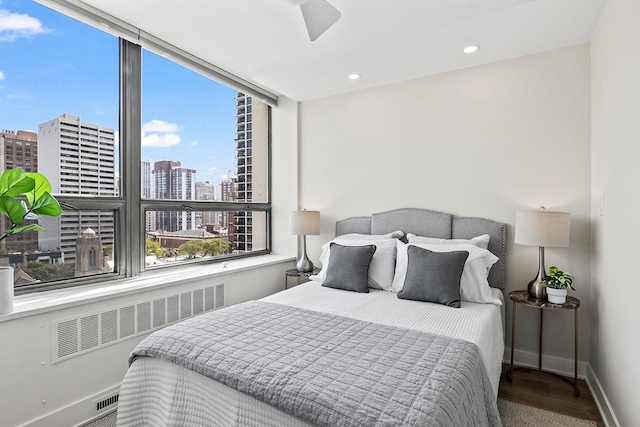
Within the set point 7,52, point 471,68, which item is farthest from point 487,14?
point 7,52

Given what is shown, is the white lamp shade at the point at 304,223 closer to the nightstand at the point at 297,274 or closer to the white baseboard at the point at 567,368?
the nightstand at the point at 297,274

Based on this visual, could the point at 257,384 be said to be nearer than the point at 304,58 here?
Yes

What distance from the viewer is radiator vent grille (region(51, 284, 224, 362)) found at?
2078 mm

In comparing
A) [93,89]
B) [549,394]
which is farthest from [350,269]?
[93,89]

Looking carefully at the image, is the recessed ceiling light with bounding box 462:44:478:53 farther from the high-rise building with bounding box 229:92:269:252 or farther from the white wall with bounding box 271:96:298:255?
the high-rise building with bounding box 229:92:269:252

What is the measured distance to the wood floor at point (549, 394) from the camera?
2.30 metres

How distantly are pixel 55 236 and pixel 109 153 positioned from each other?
71 centimetres

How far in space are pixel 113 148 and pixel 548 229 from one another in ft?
10.8

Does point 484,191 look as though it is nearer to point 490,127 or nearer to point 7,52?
point 490,127

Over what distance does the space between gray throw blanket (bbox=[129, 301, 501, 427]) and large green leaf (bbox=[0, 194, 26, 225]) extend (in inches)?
37.1

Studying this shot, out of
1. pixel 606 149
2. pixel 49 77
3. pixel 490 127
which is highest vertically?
pixel 49 77

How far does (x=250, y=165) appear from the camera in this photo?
13.3 ft

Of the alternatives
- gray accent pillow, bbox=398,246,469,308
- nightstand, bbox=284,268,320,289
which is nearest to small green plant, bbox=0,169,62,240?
nightstand, bbox=284,268,320,289

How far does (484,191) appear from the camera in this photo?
3070 millimetres
